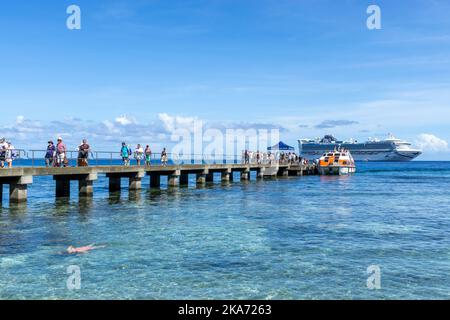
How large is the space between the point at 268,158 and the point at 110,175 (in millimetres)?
38371

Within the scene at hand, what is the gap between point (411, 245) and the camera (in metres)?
17.6

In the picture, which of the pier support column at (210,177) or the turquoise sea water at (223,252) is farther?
the pier support column at (210,177)

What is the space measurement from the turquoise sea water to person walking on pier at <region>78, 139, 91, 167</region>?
16.5ft

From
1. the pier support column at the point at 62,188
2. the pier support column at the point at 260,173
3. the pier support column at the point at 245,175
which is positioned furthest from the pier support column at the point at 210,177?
the pier support column at the point at 62,188

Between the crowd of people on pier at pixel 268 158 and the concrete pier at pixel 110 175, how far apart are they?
184cm

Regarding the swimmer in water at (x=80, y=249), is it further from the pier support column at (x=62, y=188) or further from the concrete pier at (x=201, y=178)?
the concrete pier at (x=201, y=178)

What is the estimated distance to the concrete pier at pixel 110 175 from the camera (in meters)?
27.3

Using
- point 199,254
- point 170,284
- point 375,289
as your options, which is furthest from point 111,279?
point 375,289

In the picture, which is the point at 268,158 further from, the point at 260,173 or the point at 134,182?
the point at 134,182

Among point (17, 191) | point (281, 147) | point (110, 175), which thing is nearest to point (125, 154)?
point (110, 175)

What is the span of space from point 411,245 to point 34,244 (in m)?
13.8

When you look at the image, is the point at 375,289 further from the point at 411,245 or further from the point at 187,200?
the point at 187,200
